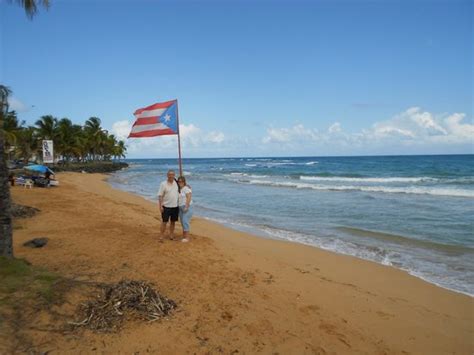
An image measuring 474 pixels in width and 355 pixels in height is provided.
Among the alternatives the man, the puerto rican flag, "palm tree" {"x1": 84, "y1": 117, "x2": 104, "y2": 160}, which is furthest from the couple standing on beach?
"palm tree" {"x1": 84, "y1": 117, "x2": 104, "y2": 160}

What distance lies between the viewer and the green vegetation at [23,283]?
3.81 m

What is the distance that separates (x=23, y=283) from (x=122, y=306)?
1267mm

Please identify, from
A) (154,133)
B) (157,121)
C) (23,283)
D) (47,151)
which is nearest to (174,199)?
(154,133)

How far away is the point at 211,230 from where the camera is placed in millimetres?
10594

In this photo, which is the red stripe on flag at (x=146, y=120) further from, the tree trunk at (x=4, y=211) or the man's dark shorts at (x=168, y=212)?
the tree trunk at (x=4, y=211)

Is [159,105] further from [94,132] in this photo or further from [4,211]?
[94,132]

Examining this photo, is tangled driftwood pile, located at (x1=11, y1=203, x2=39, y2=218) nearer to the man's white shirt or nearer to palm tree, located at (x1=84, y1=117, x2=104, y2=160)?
the man's white shirt

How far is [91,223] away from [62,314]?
20.4ft

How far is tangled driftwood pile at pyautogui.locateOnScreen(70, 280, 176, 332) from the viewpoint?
3.68 metres

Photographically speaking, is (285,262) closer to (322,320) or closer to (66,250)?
(322,320)

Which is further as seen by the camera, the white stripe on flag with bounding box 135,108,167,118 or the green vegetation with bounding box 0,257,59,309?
the white stripe on flag with bounding box 135,108,167,118

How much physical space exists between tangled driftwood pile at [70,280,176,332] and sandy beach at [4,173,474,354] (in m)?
0.14

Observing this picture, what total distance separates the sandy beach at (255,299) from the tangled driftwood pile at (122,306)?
14 centimetres

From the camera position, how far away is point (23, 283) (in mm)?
4098
